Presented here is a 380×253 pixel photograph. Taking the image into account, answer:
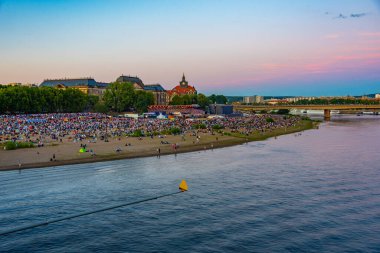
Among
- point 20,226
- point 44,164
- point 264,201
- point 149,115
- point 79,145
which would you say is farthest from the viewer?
point 149,115

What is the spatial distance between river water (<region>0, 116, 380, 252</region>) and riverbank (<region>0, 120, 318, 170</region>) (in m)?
3.33

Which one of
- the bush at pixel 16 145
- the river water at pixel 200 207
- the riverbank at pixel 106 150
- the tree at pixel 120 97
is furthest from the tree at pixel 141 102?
the river water at pixel 200 207

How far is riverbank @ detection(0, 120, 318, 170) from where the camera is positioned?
5494 cm

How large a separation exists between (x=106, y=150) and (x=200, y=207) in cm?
3447

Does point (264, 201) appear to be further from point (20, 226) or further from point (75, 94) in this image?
point (75, 94)

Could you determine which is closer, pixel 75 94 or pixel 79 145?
pixel 79 145

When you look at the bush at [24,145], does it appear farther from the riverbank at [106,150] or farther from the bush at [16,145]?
the riverbank at [106,150]

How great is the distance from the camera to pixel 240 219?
32.1m

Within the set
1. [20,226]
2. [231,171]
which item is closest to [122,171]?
[231,171]

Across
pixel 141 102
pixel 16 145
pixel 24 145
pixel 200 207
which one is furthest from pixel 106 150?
pixel 141 102

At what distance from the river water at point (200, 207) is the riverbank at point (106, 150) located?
3.33m

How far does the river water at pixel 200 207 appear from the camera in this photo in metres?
27.4

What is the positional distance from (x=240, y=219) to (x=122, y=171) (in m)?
23.5

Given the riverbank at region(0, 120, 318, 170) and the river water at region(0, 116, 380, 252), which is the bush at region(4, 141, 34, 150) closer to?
the riverbank at region(0, 120, 318, 170)
